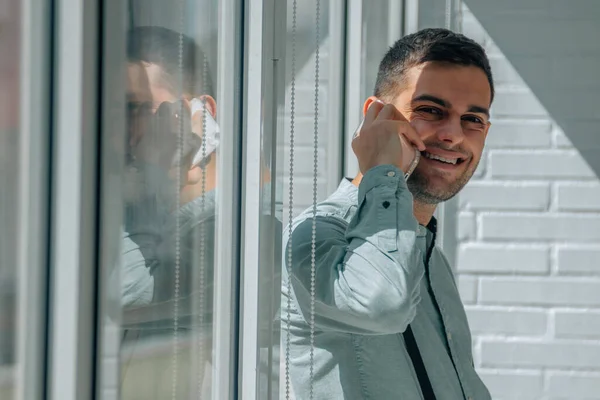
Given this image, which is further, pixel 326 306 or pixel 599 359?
pixel 599 359

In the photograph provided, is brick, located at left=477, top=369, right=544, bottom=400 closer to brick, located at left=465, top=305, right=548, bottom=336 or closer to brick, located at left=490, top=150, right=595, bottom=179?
brick, located at left=465, top=305, right=548, bottom=336

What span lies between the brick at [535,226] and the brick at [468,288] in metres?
0.11

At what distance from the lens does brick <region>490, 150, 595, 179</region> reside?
1914 millimetres

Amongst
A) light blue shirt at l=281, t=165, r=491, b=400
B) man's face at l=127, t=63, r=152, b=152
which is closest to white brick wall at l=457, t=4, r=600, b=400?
light blue shirt at l=281, t=165, r=491, b=400

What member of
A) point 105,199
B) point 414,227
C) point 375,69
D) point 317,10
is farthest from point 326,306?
point 375,69

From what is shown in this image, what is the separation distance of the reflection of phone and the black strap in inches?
16.9

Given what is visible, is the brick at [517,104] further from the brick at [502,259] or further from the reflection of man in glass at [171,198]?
the reflection of man in glass at [171,198]

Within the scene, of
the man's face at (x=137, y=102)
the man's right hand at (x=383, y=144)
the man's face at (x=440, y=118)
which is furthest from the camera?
the man's face at (x=440, y=118)

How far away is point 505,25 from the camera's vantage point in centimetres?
193

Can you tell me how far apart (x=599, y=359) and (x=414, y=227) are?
127 centimetres

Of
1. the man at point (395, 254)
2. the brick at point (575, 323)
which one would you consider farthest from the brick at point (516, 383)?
the man at point (395, 254)

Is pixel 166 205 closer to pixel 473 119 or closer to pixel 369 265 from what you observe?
pixel 369 265

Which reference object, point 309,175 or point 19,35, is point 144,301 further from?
point 309,175

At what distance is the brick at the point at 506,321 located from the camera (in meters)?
1.93
